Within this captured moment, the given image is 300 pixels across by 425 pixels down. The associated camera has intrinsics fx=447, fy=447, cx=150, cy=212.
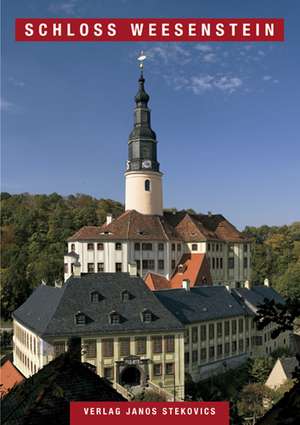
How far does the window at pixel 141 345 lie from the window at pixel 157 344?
1.83ft

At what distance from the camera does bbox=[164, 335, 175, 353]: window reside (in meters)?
29.8

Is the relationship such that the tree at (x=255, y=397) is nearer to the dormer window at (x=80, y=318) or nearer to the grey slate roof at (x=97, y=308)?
the grey slate roof at (x=97, y=308)

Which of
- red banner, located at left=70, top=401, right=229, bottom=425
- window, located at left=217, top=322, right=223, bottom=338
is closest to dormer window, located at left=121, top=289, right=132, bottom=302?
window, located at left=217, top=322, right=223, bottom=338

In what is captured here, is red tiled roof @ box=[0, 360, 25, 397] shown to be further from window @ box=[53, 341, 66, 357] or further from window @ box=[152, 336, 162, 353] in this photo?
window @ box=[152, 336, 162, 353]

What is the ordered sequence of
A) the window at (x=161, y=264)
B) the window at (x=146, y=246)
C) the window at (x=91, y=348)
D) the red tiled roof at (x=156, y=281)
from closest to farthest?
the window at (x=91, y=348)
the red tiled roof at (x=156, y=281)
the window at (x=146, y=246)
the window at (x=161, y=264)

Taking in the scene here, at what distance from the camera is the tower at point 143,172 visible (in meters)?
51.3

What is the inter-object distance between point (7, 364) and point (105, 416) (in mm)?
26396

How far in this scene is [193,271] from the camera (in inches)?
1839

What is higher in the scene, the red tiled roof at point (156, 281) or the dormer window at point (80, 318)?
the red tiled roof at point (156, 281)

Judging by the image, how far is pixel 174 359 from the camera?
29.8 m

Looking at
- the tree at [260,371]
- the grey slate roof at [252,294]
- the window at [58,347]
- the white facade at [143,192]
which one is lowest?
the tree at [260,371]

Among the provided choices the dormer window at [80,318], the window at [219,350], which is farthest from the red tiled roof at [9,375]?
the window at [219,350]

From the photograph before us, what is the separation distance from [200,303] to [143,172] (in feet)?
64.8

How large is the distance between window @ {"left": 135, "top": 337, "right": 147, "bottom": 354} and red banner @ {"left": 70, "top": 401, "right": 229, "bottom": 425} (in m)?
23.7
